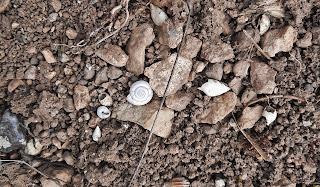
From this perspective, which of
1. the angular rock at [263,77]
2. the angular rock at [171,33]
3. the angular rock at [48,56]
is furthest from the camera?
the angular rock at [48,56]

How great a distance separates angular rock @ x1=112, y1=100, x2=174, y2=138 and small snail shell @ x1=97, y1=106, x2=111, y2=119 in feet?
0.21

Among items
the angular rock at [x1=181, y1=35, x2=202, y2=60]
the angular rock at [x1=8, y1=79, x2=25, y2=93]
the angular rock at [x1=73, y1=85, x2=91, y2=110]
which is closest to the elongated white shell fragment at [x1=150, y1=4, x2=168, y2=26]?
the angular rock at [x1=181, y1=35, x2=202, y2=60]

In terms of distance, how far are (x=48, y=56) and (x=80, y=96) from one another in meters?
0.54

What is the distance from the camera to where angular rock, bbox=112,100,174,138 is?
2225mm

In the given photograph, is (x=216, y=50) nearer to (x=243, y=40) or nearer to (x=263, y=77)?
(x=243, y=40)

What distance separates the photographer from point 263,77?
2.19m

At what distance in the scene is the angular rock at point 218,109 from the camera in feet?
7.27

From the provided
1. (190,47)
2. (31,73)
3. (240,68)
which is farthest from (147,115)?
(31,73)

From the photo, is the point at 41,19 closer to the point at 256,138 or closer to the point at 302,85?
the point at 256,138

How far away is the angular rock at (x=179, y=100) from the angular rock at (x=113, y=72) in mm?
554

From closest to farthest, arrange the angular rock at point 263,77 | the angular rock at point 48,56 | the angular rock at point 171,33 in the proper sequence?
the angular rock at point 171,33, the angular rock at point 263,77, the angular rock at point 48,56

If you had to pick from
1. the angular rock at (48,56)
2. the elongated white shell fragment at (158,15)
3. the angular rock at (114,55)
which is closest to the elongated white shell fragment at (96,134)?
the angular rock at (114,55)

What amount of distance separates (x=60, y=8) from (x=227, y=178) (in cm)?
248

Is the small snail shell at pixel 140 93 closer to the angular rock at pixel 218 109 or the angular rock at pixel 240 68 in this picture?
the angular rock at pixel 218 109
